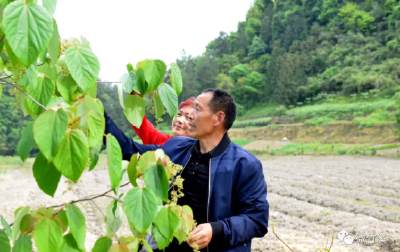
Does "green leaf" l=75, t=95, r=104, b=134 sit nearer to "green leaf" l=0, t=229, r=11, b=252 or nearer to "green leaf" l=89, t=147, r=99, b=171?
"green leaf" l=89, t=147, r=99, b=171

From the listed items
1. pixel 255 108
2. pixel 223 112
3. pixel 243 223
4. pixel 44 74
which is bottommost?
pixel 255 108

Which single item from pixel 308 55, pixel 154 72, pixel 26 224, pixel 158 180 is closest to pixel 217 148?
pixel 154 72

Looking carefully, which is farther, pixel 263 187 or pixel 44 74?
pixel 263 187

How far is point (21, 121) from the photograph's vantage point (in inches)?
1956

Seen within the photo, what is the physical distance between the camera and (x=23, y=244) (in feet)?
3.02

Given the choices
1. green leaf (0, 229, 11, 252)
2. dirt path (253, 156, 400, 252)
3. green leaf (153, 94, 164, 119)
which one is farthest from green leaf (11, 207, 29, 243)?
dirt path (253, 156, 400, 252)

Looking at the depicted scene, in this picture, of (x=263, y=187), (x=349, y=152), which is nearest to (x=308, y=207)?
(x=263, y=187)

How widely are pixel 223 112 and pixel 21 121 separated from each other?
51787mm

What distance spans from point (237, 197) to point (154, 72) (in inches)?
47.5

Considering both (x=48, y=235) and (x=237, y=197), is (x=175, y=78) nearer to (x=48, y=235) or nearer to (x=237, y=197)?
(x=48, y=235)

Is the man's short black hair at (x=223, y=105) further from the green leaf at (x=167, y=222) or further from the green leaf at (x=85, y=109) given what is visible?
the green leaf at (x=85, y=109)

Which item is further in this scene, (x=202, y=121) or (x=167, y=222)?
(x=202, y=121)

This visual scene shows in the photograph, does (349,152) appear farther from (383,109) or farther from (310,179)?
(383,109)

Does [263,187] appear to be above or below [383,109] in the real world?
above
